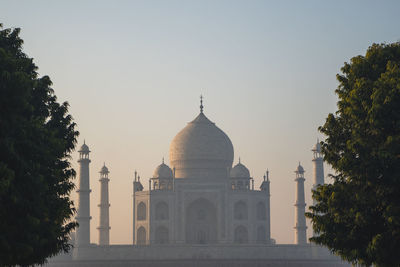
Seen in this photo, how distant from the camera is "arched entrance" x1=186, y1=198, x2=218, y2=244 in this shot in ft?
219

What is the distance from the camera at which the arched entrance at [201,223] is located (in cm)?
6681

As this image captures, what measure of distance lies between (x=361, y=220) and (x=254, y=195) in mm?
44622

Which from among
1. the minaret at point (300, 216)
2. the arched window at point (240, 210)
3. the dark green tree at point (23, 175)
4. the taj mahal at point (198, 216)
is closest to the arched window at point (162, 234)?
the taj mahal at point (198, 216)

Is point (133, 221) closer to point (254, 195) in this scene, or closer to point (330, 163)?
point (254, 195)

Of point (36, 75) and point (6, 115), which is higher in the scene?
point (36, 75)

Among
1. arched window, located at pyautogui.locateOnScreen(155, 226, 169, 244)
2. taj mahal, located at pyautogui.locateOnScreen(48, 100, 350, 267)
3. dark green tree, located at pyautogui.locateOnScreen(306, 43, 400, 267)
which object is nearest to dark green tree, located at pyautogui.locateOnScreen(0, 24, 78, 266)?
dark green tree, located at pyautogui.locateOnScreen(306, 43, 400, 267)

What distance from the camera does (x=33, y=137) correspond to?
67.7 ft

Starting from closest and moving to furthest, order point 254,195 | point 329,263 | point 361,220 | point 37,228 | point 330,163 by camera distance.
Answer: point 37,228 < point 361,220 < point 330,163 < point 329,263 < point 254,195

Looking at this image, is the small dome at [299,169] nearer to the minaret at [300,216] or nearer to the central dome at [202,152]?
the minaret at [300,216]

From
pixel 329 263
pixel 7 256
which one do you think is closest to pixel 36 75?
pixel 7 256

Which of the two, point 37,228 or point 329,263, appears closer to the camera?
point 37,228

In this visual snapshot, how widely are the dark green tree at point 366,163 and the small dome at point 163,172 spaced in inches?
1760

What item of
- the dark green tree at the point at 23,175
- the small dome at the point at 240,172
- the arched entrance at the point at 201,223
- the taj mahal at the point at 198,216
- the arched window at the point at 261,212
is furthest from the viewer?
the small dome at the point at 240,172

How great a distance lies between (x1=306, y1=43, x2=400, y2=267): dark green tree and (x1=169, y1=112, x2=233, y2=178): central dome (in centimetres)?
4579
